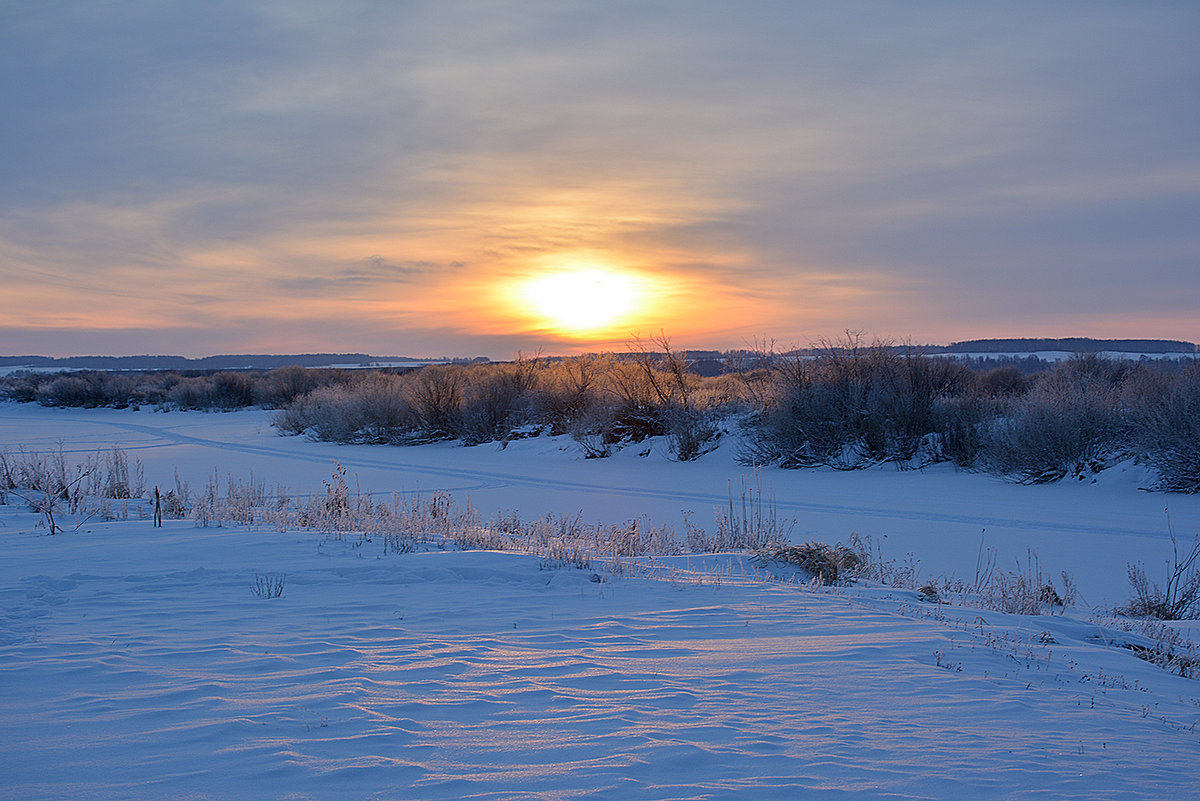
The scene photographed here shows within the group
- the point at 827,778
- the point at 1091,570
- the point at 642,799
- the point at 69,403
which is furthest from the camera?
the point at 69,403

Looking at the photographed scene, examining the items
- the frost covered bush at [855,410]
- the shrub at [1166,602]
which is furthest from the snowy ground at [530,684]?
the frost covered bush at [855,410]

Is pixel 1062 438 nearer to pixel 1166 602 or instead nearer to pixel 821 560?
pixel 1166 602

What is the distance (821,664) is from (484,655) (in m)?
2.16

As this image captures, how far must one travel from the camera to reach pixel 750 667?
16.5ft

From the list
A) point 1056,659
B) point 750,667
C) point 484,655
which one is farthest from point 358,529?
point 1056,659

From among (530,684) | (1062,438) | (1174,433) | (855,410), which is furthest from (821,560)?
(855,410)

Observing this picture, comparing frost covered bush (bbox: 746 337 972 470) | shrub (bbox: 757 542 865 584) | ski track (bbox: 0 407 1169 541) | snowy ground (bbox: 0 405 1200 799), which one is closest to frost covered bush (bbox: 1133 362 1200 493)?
ski track (bbox: 0 407 1169 541)

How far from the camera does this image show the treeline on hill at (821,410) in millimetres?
17312

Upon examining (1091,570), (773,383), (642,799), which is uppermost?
(773,383)

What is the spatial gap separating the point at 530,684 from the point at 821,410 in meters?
19.2

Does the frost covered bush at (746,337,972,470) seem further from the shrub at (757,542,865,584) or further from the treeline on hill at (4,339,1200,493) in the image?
the shrub at (757,542,865,584)

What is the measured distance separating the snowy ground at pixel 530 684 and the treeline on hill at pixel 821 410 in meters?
8.43

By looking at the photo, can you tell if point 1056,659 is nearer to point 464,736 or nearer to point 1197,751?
point 1197,751

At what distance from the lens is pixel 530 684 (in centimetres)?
462
